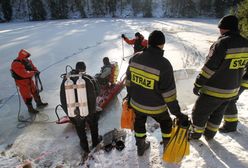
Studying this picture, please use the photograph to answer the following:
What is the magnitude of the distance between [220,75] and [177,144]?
0.91 metres

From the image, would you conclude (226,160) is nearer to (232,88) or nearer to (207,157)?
(207,157)

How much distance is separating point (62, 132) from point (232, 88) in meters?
2.87

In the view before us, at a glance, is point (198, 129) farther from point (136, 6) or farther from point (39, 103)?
point (136, 6)

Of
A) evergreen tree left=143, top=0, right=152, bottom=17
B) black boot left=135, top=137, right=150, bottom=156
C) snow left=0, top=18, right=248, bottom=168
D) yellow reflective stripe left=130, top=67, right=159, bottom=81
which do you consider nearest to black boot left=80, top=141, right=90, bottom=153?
snow left=0, top=18, right=248, bottom=168

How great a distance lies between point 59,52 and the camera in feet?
30.7

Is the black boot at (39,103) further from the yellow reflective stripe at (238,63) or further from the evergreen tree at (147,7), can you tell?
the evergreen tree at (147,7)

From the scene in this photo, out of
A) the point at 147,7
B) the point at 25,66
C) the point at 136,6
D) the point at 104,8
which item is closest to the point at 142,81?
the point at 25,66

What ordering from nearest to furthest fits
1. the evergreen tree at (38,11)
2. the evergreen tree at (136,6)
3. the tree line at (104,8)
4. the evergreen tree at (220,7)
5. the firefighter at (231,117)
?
the firefighter at (231,117), the evergreen tree at (220,7), the tree line at (104,8), the evergreen tree at (38,11), the evergreen tree at (136,6)

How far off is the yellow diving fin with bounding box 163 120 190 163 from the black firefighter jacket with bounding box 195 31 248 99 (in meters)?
0.52

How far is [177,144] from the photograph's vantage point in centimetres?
256

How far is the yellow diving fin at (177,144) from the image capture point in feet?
8.32

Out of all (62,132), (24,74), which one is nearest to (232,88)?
(62,132)

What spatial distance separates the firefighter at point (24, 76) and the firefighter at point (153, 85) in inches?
102

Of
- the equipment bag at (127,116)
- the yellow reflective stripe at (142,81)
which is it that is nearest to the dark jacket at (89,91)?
the equipment bag at (127,116)
